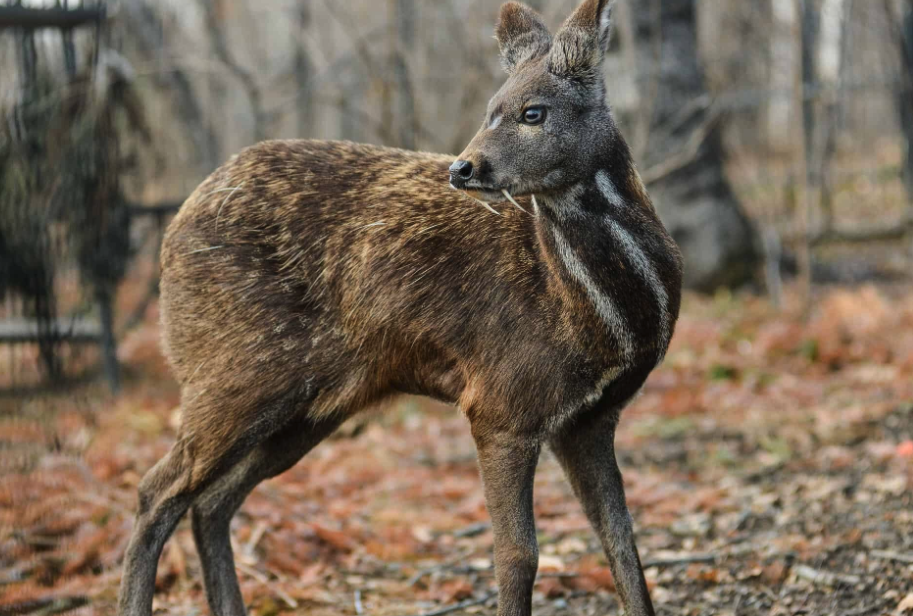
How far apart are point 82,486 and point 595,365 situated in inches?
156

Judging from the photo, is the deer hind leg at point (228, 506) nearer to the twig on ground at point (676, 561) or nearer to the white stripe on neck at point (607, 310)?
the white stripe on neck at point (607, 310)

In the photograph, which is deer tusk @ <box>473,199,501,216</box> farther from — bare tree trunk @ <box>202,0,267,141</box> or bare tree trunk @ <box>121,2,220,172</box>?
bare tree trunk @ <box>121,2,220,172</box>

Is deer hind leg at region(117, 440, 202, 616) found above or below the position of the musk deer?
below

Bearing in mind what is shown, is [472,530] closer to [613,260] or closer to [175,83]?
[613,260]

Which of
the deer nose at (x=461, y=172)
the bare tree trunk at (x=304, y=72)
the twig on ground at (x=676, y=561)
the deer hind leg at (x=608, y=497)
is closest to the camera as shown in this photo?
the deer nose at (x=461, y=172)

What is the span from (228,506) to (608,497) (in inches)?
74.8

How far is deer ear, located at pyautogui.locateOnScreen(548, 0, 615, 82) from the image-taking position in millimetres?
4070

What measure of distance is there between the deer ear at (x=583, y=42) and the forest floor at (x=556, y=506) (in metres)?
2.71

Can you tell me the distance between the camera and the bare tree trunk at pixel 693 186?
12.6 m

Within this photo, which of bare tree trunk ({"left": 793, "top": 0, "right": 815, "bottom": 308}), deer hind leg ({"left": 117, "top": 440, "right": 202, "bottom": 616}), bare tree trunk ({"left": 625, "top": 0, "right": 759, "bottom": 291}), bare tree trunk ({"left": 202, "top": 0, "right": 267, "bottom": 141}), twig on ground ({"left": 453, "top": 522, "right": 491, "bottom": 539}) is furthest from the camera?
bare tree trunk ({"left": 625, "top": 0, "right": 759, "bottom": 291})

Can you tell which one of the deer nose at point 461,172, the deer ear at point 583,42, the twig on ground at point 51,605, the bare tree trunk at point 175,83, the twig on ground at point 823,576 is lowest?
the twig on ground at point 51,605

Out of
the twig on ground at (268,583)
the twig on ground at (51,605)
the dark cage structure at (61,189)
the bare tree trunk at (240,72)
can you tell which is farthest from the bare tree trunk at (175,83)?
the twig on ground at (51,605)

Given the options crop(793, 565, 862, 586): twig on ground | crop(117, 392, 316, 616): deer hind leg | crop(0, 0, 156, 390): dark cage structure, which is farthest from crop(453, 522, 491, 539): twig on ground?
crop(0, 0, 156, 390): dark cage structure

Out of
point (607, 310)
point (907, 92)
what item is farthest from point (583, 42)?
point (907, 92)
